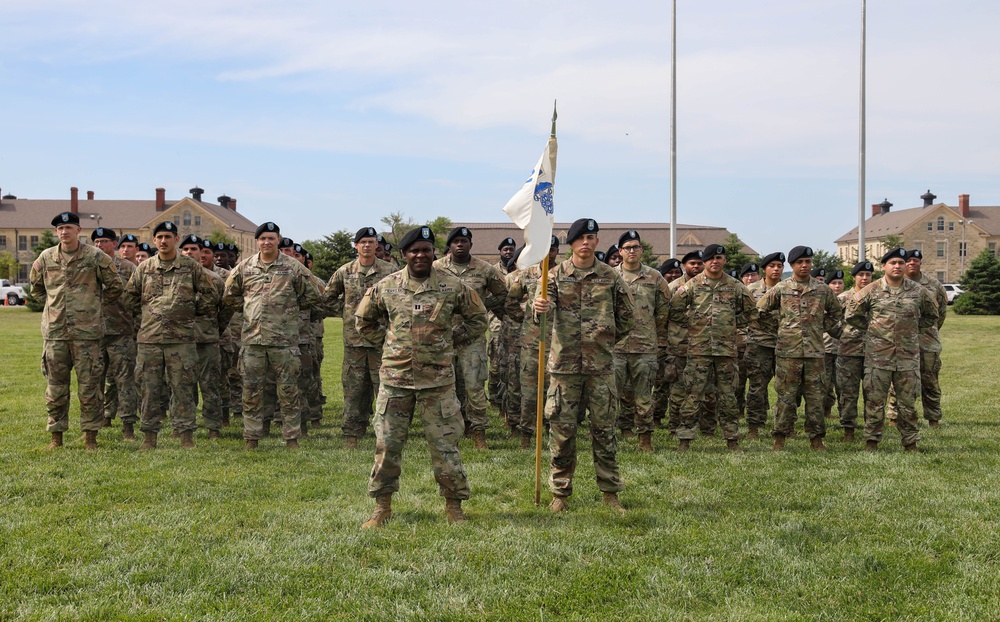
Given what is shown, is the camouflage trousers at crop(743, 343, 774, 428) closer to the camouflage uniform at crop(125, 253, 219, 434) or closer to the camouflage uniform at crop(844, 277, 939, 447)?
the camouflage uniform at crop(844, 277, 939, 447)

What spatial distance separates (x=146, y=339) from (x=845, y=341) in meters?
9.42

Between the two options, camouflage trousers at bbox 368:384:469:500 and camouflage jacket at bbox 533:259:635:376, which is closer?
camouflage trousers at bbox 368:384:469:500

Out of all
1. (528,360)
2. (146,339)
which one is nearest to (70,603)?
(146,339)

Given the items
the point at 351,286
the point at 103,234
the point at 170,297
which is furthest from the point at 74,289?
the point at 351,286

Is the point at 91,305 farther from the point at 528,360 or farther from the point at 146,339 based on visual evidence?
the point at 528,360

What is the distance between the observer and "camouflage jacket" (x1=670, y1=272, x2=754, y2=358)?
1014 cm

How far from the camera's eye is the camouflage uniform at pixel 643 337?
10133mm

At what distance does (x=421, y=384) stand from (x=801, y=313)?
574 cm

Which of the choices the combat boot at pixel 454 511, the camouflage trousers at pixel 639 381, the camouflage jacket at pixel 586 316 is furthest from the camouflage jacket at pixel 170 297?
the camouflage trousers at pixel 639 381

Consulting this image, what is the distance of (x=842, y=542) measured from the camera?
624cm

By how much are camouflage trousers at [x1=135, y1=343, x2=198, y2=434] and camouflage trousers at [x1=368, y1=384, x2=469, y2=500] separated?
13.7 ft

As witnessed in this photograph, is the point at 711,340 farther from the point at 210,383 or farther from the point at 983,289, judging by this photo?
the point at 983,289

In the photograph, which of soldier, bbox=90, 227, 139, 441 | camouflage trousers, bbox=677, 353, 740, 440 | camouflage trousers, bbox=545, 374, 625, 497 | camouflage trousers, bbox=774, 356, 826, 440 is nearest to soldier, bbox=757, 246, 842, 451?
camouflage trousers, bbox=774, 356, 826, 440

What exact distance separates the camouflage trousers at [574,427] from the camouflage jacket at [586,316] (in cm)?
14
